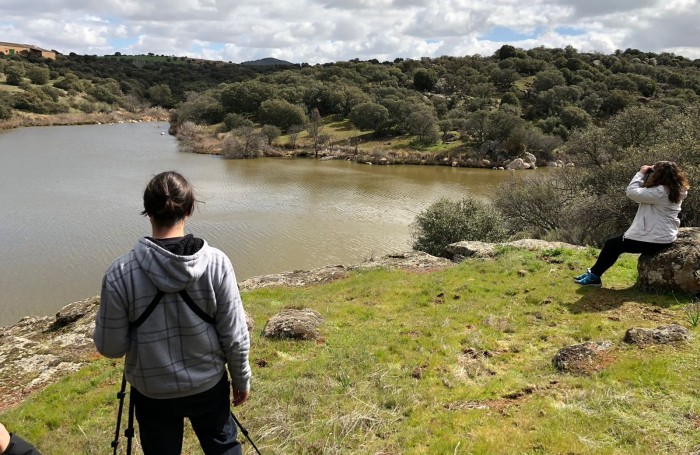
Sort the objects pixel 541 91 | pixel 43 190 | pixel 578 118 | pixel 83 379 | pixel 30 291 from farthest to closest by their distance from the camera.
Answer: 1. pixel 541 91
2. pixel 578 118
3. pixel 43 190
4. pixel 30 291
5. pixel 83 379

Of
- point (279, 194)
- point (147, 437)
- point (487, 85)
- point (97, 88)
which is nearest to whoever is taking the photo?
point (147, 437)

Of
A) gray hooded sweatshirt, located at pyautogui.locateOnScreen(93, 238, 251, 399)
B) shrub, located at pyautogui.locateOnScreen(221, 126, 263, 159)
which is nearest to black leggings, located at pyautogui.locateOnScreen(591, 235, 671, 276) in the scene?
gray hooded sweatshirt, located at pyautogui.locateOnScreen(93, 238, 251, 399)

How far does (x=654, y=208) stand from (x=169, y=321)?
791 cm

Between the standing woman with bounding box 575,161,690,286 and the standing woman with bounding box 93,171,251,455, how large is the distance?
7245mm

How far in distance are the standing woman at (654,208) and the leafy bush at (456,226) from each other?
12047 millimetres

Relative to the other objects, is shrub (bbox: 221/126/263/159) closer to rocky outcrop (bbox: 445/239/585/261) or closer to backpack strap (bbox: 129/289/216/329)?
rocky outcrop (bbox: 445/239/585/261)

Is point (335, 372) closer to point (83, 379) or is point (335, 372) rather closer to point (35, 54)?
point (83, 379)

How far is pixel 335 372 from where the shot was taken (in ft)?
22.3

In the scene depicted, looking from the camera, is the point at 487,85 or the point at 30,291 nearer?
the point at 30,291

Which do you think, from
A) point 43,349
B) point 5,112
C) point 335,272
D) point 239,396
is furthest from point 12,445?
point 5,112

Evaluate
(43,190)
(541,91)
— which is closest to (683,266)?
(43,190)

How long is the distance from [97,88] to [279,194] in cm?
8973

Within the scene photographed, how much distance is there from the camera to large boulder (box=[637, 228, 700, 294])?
7.59 m

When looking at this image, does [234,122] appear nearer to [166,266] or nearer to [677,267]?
[677,267]
